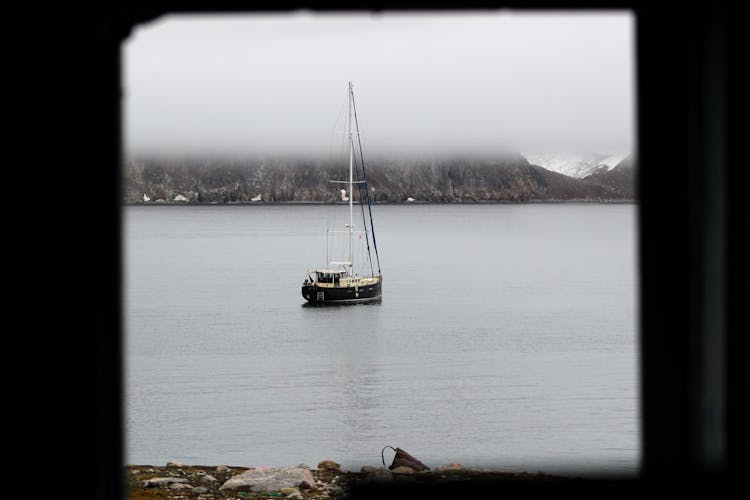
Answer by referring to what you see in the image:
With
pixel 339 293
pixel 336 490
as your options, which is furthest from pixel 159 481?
pixel 339 293

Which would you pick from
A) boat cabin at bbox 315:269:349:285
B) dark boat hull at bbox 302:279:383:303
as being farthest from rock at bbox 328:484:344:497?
boat cabin at bbox 315:269:349:285

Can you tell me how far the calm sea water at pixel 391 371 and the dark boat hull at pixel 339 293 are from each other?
74 centimetres

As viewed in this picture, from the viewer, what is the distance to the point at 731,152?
11.8 feet

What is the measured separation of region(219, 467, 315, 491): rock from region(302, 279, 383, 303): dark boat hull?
2060 inches

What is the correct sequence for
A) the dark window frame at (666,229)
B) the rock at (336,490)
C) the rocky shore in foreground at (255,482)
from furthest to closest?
the rock at (336,490) < the rocky shore in foreground at (255,482) < the dark window frame at (666,229)

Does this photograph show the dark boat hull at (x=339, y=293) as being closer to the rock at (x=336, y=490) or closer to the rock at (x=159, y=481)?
the rock at (x=336, y=490)

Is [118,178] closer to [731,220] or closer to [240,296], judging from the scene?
[731,220]

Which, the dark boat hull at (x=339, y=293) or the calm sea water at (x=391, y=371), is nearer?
the calm sea water at (x=391, y=371)

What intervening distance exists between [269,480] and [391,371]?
31027 millimetres

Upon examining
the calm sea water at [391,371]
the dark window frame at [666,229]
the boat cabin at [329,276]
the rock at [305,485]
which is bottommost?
the calm sea water at [391,371]

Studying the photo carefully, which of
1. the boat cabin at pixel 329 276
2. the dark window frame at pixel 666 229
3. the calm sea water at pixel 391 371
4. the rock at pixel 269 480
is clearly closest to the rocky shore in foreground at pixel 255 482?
the rock at pixel 269 480

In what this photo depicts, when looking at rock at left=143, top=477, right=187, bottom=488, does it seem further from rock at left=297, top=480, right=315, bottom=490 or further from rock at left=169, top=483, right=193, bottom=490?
rock at left=297, top=480, right=315, bottom=490

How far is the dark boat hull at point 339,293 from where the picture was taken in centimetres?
6969

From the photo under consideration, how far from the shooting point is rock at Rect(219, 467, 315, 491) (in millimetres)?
16266
